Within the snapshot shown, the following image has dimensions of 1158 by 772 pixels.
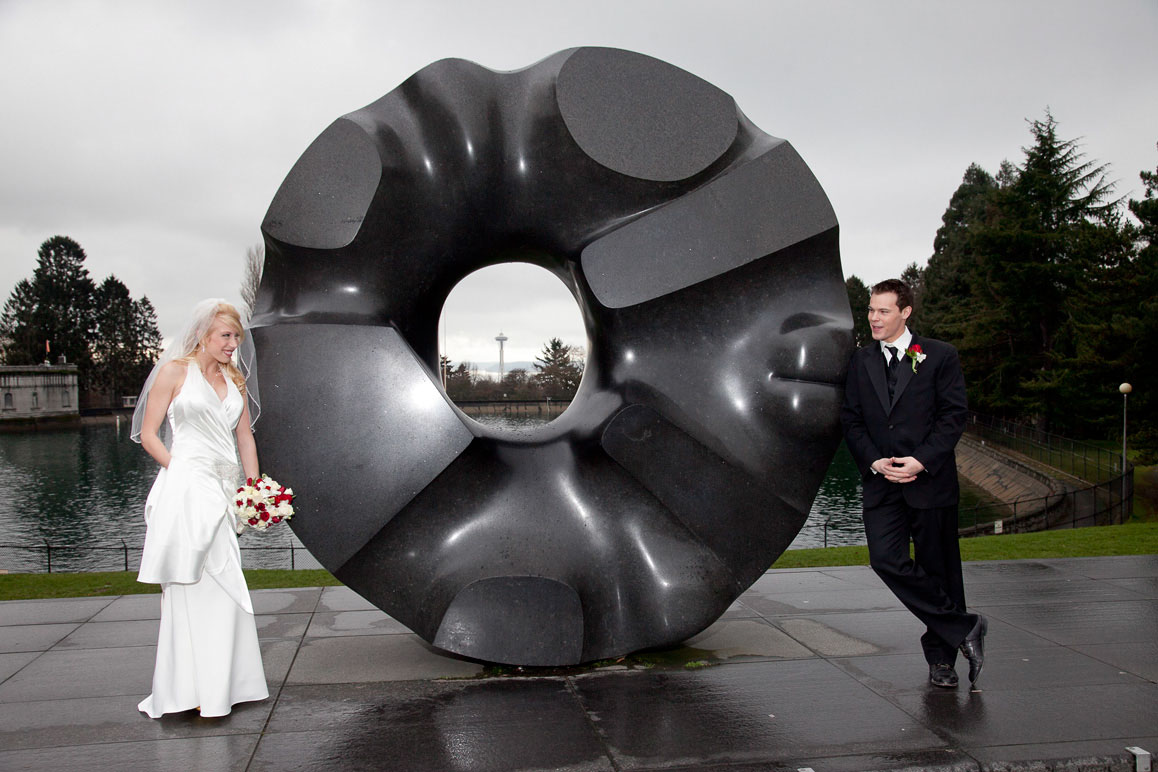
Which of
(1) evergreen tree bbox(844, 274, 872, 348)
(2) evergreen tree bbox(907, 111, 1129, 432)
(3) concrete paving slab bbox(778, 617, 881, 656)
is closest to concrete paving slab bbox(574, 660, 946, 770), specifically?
(3) concrete paving slab bbox(778, 617, 881, 656)

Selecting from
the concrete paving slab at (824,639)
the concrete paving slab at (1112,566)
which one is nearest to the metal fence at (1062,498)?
the concrete paving slab at (1112,566)

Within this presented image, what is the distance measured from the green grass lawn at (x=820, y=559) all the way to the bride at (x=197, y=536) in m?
4.00

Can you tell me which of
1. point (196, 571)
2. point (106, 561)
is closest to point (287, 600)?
point (196, 571)

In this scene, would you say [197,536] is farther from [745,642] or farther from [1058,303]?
[1058,303]

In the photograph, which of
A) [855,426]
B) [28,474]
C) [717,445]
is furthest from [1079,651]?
[28,474]

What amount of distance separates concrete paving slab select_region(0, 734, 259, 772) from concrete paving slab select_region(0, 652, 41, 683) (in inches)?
56.6

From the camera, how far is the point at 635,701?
4875 millimetres

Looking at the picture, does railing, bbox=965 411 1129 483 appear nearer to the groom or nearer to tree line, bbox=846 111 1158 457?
tree line, bbox=846 111 1158 457

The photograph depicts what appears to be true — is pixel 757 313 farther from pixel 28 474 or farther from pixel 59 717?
pixel 28 474

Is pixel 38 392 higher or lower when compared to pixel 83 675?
higher

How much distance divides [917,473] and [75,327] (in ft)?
318

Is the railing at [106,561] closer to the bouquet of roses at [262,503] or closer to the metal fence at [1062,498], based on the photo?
the bouquet of roses at [262,503]

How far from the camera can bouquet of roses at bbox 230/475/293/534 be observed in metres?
4.66

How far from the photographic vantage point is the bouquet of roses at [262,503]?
4664mm
